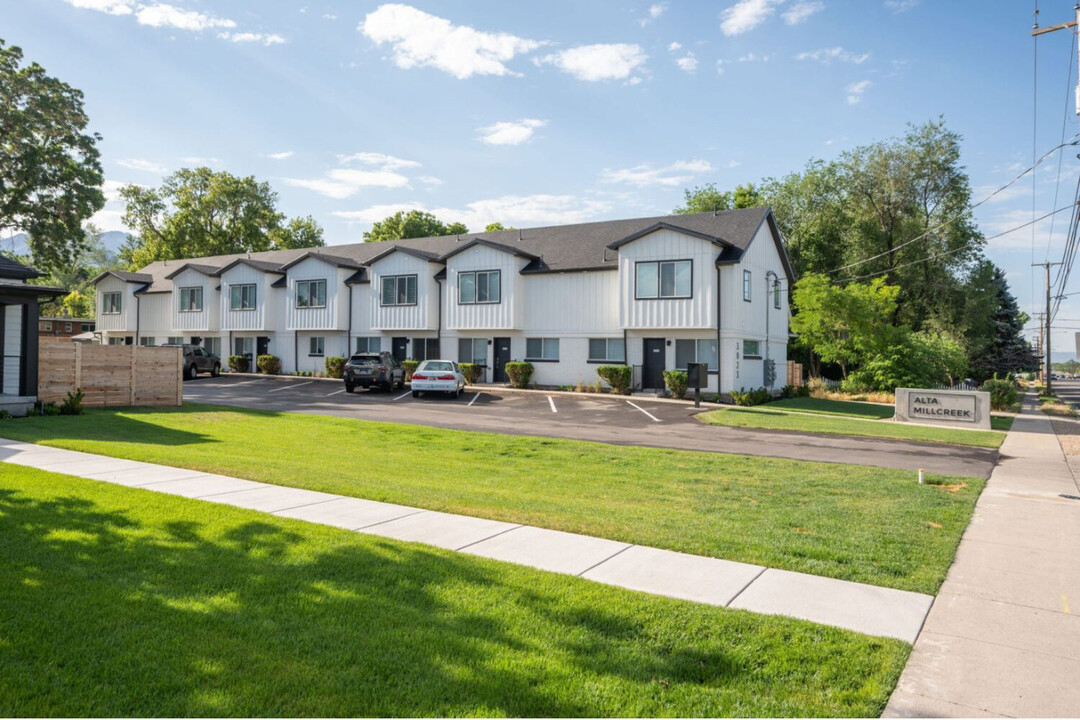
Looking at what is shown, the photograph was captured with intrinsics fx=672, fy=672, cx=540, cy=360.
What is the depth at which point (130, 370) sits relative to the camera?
21.0 metres

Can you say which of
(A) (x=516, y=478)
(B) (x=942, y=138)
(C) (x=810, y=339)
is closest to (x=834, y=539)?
(A) (x=516, y=478)

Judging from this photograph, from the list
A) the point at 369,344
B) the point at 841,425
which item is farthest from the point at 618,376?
the point at 369,344

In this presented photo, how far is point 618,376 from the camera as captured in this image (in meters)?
29.5

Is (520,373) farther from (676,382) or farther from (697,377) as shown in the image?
(697,377)

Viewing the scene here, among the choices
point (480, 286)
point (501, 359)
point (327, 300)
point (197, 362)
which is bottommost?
point (197, 362)

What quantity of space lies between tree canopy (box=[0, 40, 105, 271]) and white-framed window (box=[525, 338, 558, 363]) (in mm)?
26793

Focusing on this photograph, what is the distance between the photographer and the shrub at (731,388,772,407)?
27188 millimetres

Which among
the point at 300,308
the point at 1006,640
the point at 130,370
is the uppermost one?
the point at 300,308

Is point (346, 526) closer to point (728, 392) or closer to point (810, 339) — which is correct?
point (728, 392)

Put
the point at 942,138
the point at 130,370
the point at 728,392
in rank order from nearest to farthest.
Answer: the point at 130,370, the point at 728,392, the point at 942,138

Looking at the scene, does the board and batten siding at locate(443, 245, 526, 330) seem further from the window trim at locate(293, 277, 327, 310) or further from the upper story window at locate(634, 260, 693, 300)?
the window trim at locate(293, 277, 327, 310)

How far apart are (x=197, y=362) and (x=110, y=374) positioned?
1770 cm

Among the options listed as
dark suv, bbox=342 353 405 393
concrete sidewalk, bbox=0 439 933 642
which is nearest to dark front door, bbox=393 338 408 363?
dark suv, bbox=342 353 405 393

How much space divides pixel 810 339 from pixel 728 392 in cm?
1110
